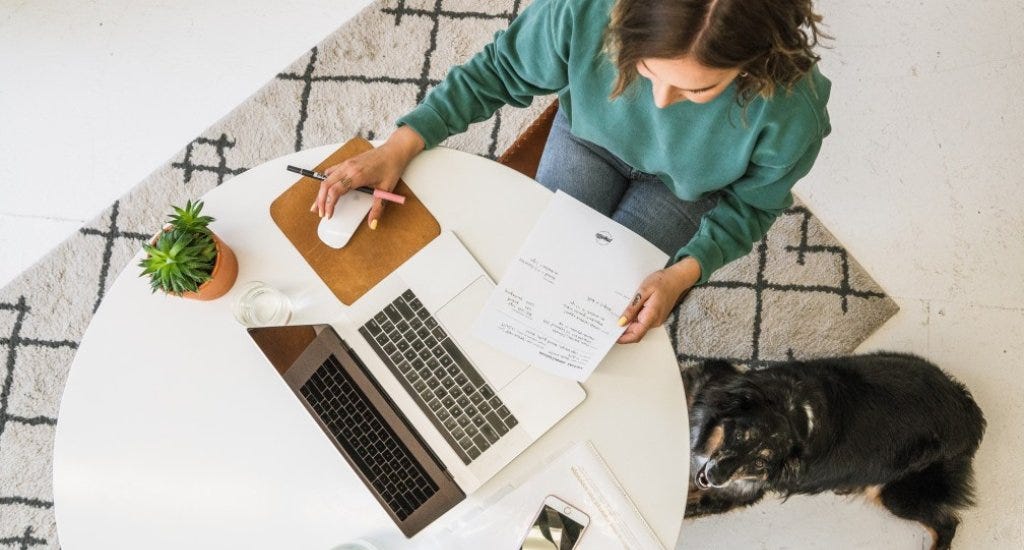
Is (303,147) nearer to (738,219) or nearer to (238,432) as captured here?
(238,432)

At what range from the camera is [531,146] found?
4.49 ft

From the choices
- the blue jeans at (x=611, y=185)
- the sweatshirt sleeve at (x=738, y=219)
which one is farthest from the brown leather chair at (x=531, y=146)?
the sweatshirt sleeve at (x=738, y=219)

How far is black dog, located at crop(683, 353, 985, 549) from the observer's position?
49.6 inches

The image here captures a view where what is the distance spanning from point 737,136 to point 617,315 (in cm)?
31

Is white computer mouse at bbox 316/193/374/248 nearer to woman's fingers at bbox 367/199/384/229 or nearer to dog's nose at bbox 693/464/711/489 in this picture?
woman's fingers at bbox 367/199/384/229

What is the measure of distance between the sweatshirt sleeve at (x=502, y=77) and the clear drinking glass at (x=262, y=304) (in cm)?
33

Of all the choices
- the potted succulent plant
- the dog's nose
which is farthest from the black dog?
the potted succulent plant

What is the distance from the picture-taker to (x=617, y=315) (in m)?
1.11

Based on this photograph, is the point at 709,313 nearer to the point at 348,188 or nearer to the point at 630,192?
the point at 630,192

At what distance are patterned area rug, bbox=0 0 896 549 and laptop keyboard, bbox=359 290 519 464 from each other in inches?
31.3

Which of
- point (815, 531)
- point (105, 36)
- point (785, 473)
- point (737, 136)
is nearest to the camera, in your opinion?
point (737, 136)

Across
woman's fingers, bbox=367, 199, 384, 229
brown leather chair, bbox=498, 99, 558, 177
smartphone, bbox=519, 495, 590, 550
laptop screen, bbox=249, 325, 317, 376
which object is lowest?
smartphone, bbox=519, 495, 590, 550

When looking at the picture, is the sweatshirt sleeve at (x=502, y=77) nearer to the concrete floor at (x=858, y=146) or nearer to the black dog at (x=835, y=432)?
the black dog at (x=835, y=432)

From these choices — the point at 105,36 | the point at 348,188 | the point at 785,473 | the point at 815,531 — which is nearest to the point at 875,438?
the point at 785,473
